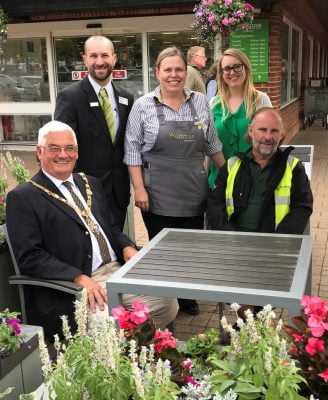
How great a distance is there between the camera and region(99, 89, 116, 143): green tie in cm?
352

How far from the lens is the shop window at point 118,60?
9844 millimetres

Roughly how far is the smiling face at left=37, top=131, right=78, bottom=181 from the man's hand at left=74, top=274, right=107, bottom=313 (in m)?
0.61

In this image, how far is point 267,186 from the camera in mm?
3137

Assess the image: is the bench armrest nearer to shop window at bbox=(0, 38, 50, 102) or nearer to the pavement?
the pavement

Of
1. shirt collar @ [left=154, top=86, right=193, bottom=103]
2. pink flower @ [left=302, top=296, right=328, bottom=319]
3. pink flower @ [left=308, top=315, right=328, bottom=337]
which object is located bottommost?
pink flower @ [left=308, top=315, right=328, bottom=337]

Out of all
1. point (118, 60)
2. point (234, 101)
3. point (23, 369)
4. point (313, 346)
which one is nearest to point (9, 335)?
point (23, 369)

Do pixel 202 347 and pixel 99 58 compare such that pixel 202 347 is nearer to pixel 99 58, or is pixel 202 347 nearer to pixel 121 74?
pixel 99 58

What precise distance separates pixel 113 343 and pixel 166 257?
1.14 m

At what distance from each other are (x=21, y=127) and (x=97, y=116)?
26.6 feet

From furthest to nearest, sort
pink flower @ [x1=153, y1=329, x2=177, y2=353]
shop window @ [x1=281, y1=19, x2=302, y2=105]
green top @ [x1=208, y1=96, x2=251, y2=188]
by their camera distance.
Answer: shop window @ [x1=281, y1=19, x2=302, y2=105] → green top @ [x1=208, y1=96, x2=251, y2=188] → pink flower @ [x1=153, y1=329, x2=177, y2=353]

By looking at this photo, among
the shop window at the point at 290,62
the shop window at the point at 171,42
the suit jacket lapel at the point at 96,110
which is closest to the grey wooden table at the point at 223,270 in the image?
the suit jacket lapel at the point at 96,110

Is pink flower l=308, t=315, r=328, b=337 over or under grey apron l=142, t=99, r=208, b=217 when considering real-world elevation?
under

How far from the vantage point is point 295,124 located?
12.9 meters

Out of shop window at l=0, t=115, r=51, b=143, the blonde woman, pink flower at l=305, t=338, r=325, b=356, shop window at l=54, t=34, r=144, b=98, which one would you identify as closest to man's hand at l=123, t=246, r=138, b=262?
the blonde woman
